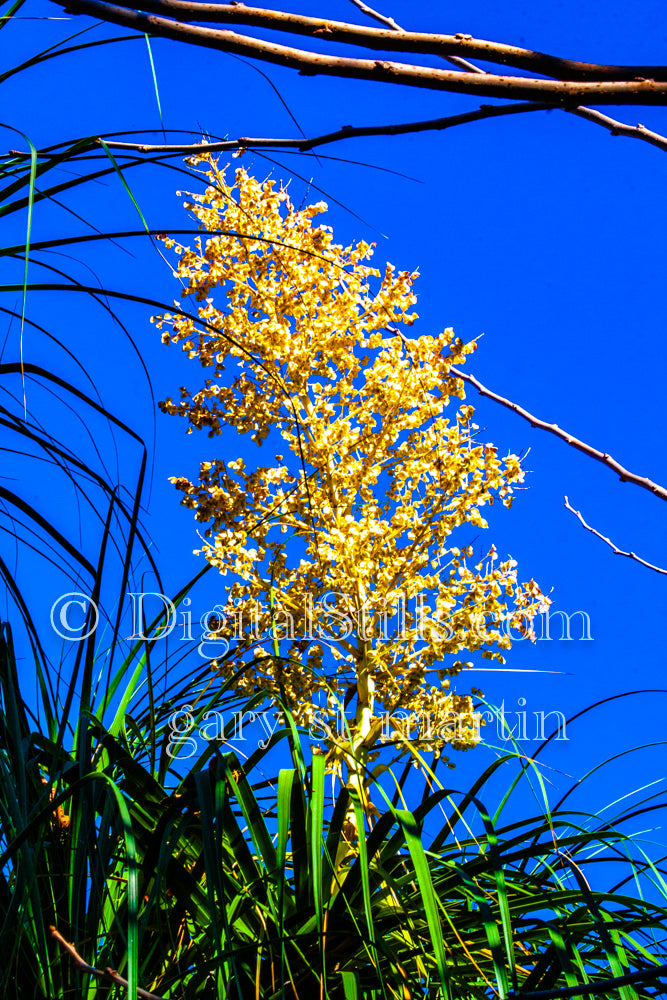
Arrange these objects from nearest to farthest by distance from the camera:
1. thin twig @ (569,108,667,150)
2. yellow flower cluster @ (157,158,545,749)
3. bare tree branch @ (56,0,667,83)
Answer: bare tree branch @ (56,0,667,83) → thin twig @ (569,108,667,150) → yellow flower cluster @ (157,158,545,749)

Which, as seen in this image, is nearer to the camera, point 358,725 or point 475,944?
point 475,944

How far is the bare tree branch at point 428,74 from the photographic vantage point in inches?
24.9

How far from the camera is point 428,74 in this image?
647 mm

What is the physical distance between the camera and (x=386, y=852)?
143cm

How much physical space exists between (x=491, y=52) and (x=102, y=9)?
1.02ft

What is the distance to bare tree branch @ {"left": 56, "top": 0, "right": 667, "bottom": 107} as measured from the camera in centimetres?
63

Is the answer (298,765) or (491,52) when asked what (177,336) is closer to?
(298,765)

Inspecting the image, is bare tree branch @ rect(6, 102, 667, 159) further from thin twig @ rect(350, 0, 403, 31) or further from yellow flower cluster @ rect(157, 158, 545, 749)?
yellow flower cluster @ rect(157, 158, 545, 749)

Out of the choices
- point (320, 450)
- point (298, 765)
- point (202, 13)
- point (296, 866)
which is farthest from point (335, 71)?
point (320, 450)

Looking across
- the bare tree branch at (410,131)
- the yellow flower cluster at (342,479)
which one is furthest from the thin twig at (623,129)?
the yellow flower cluster at (342,479)

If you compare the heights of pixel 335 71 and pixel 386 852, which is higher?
pixel 335 71

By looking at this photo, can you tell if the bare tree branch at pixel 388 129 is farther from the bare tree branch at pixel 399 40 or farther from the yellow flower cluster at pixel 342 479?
the yellow flower cluster at pixel 342 479

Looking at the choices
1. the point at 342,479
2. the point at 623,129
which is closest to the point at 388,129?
the point at 623,129

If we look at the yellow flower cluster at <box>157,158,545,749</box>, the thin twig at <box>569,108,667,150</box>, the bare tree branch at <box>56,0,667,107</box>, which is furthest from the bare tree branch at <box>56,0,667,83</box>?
the yellow flower cluster at <box>157,158,545,749</box>
